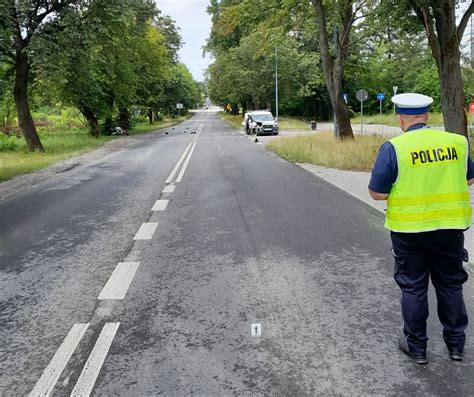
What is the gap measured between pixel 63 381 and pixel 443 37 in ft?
42.5

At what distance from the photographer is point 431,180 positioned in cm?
332

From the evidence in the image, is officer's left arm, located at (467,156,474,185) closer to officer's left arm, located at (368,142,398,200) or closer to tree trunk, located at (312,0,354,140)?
officer's left arm, located at (368,142,398,200)

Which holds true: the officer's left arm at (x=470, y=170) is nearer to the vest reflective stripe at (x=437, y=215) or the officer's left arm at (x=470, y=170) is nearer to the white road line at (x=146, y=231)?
the vest reflective stripe at (x=437, y=215)

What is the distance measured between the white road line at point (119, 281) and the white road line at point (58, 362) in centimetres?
68

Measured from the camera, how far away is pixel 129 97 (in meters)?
38.1

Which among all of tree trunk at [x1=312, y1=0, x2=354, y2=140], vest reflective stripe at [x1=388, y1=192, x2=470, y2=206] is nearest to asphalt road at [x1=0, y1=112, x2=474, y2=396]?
vest reflective stripe at [x1=388, y1=192, x2=470, y2=206]

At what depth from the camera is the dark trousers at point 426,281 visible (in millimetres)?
3387

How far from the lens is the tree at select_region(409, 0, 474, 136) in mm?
12680

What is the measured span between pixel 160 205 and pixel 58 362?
633 cm

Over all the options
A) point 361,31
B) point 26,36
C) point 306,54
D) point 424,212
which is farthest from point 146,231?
point 306,54

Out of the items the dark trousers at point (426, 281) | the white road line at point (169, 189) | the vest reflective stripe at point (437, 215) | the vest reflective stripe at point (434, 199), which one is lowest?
the white road line at point (169, 189)

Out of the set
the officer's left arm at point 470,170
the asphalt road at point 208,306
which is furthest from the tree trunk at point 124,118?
the officer's left arm at point 470,170

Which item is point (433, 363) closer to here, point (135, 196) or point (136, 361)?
point (136, 361)

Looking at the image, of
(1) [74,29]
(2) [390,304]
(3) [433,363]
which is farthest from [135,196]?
(1) [74,29]
